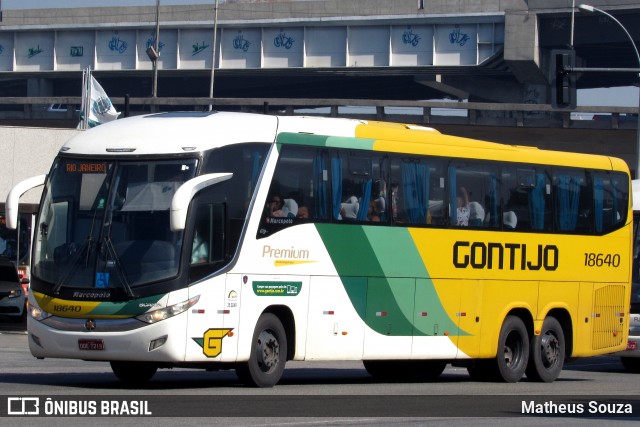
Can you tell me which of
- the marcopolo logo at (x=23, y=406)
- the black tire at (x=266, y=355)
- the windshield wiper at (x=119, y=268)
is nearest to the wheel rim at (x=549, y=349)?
the black tire at (x=266, y=355)

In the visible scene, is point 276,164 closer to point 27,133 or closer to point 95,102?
point 27,133

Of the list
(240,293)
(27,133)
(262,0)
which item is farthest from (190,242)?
(262,0)

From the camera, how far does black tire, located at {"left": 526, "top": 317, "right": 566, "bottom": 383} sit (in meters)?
21.2

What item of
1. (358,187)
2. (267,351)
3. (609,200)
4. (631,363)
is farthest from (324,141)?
(631,363)

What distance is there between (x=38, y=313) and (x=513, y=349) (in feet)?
26.2

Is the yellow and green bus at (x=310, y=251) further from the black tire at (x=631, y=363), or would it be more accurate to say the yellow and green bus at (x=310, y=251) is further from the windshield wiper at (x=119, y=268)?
the black tire at (x=631, y=363)

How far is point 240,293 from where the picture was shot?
16422 millimetres

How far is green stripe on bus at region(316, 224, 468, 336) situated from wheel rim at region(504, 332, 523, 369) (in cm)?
169

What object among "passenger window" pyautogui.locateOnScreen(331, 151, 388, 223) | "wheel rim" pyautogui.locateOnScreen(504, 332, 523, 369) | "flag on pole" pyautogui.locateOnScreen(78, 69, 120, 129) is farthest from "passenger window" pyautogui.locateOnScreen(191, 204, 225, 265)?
"flag on pole" pyautogui.locateOnScreen(78, 69, 120, 129)

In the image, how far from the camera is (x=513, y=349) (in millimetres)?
20969

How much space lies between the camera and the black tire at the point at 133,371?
57.2 feet

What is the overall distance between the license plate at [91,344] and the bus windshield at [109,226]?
637 millimetres

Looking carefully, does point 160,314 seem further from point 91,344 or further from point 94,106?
point 94,106

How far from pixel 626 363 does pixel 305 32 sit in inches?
1967
